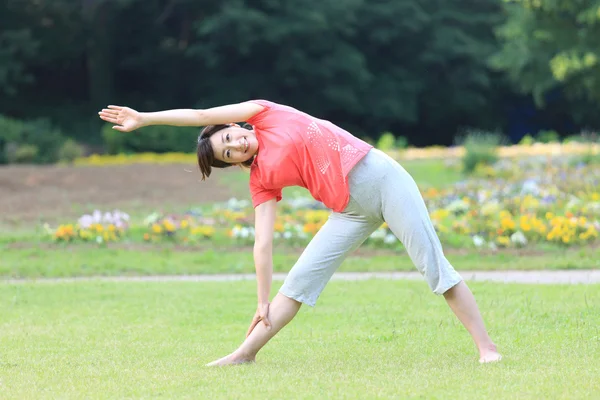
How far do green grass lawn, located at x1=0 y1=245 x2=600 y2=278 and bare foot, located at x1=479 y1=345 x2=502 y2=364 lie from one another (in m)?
→ 4.80

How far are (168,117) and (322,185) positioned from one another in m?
0.85

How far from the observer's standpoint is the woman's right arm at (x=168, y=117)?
189 inches

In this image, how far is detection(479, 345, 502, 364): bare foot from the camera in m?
5.19

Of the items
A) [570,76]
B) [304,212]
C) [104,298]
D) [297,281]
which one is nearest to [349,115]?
[570,76]

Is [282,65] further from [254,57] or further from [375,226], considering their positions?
[375,226]

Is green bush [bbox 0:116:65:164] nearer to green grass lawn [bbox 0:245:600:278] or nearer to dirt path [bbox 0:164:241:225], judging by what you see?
dirt path [bbox 0:164:241:225]

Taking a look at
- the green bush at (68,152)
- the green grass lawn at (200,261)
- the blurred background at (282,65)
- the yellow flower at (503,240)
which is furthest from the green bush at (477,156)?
the green bush at (68,152)

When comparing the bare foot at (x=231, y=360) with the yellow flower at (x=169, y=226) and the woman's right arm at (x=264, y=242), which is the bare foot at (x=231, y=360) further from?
the yellow flower at (x=169, y=226)

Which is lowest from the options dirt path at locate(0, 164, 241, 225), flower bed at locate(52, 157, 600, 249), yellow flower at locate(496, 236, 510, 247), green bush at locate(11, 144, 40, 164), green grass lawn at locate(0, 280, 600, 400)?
green bush at locate(11, 144, 40, 164)

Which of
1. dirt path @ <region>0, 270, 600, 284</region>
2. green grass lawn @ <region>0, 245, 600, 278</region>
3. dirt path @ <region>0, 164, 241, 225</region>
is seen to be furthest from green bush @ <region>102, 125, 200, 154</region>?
dirt path @ <region>0, 270, 600, 284</region>

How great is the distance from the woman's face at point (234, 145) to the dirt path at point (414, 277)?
4.39m

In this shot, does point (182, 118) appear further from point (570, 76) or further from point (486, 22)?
point (486, 22)

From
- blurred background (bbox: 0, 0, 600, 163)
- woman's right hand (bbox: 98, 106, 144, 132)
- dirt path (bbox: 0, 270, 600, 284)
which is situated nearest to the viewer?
woman's right hand (bbox: 98, 106, 144, 132)

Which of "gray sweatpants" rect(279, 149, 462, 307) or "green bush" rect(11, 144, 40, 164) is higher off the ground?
"gray sweatpants" rect(279, 149, 462, 307)
